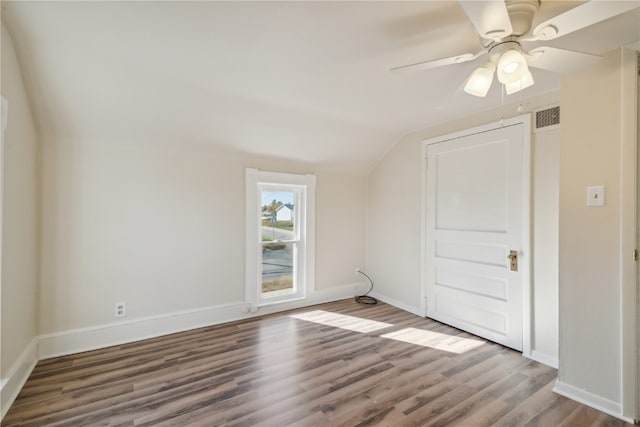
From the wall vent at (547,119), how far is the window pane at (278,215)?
272 cm

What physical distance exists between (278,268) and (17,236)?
2.49m

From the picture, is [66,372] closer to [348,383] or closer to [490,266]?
[348,383]

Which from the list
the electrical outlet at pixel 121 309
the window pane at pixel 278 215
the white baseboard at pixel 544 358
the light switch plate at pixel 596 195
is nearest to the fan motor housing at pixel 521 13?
the light switch plate at pixel 596 195

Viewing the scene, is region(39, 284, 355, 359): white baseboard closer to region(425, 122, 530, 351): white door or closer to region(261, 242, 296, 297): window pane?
region(261, 242, 296, 297): window pane

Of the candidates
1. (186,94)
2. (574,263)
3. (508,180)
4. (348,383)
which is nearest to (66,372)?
(348,383)

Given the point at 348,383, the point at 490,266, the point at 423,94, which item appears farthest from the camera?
the point at 490,266

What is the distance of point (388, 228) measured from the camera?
160 inches

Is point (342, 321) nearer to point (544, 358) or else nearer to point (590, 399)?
point (544, 358)

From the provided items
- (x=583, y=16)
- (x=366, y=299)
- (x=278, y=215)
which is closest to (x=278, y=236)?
(x=278, y=215)

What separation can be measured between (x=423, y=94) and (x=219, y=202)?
7.87 ft

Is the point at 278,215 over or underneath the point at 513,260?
over

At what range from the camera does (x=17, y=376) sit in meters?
2.04

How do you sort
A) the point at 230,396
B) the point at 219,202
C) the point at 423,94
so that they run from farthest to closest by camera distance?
the point at 219,202 → the point at 423,94 → the point at 230,396

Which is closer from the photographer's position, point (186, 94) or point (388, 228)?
point (186, 94)
